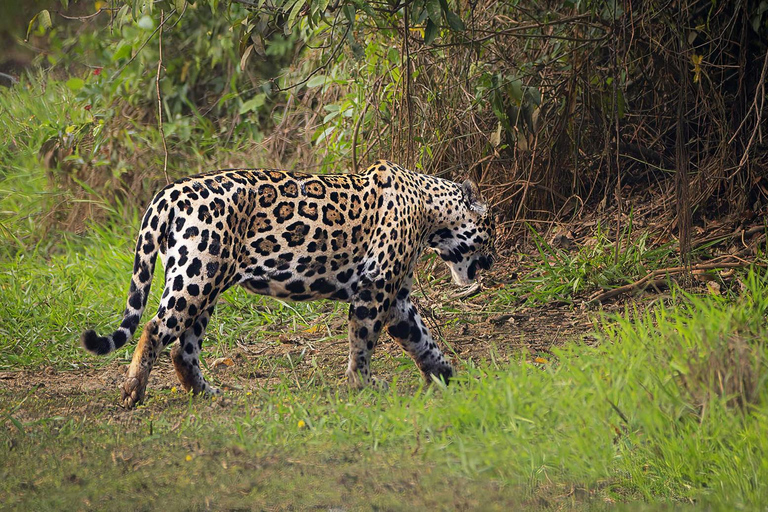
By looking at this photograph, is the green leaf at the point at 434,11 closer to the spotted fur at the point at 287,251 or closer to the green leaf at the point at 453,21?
the green leaf at the point at 453,21

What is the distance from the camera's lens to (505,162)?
6.94 m

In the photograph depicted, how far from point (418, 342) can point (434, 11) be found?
70.3 inches

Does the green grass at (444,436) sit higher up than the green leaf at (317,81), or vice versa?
the green leaf at (317,81)

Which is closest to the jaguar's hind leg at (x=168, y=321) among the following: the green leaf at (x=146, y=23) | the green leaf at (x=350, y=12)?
the green leaf at (x=350, y=12)

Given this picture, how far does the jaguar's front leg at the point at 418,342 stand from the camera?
488 centimetres

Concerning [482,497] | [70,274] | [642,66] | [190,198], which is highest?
[642,66]

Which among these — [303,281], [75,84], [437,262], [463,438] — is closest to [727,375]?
[463,438]

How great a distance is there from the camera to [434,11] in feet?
15.1

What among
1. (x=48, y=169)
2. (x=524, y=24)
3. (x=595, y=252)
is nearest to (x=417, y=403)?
(x=595, y=252)

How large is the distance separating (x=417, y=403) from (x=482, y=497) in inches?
37.1

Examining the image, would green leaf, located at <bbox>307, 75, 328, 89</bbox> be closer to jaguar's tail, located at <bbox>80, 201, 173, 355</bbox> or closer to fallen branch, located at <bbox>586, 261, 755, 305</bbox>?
fallen branch, located at <bbox>586, 261, 755, 305</bbox>

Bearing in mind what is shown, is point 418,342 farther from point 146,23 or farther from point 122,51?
point 146,23

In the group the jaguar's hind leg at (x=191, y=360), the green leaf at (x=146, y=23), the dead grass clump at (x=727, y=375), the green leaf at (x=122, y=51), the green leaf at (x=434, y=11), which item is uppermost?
the green leaf at (x=434, y=11)

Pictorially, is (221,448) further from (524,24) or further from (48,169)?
(48,169)
